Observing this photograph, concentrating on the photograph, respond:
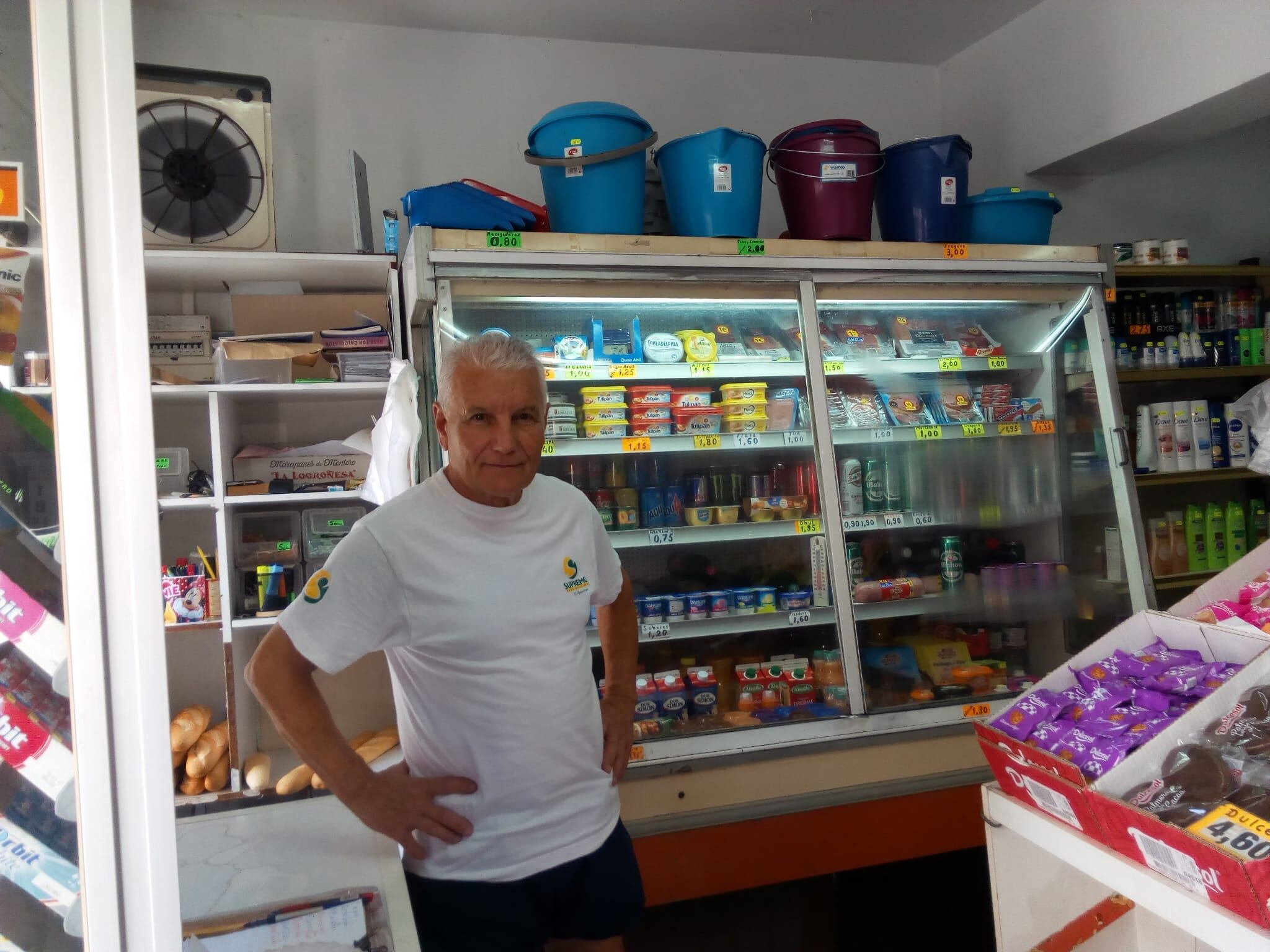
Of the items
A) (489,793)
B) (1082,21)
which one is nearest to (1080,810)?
(489,793)

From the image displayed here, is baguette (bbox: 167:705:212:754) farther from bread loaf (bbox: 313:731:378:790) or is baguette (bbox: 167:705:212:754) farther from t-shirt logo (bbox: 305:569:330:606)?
t-shirt logo (bbox: 305:569:330:606)

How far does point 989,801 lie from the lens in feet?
5.36

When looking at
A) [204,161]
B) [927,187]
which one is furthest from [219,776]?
[927,187]

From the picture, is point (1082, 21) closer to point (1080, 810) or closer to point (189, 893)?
Answer: point (1080, 810)

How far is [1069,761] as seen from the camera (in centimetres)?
144

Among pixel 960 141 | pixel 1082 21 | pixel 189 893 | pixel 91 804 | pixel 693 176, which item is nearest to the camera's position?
pixel 91 804

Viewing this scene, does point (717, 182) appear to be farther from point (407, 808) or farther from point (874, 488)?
point (407, 808)

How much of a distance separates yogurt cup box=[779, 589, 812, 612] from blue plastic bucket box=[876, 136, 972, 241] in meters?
1.34

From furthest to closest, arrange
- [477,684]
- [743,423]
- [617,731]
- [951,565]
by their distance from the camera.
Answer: [951,565] < [743,423] < [617,731] < [477,684]

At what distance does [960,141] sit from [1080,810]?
243 cm

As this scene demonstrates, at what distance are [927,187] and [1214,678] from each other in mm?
2084

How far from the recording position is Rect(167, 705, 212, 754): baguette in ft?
10.1

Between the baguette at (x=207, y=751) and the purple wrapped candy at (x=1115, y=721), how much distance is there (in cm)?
272

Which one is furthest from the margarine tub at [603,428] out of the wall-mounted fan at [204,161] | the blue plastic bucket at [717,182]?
the wall-mounted fan at [204,161]
